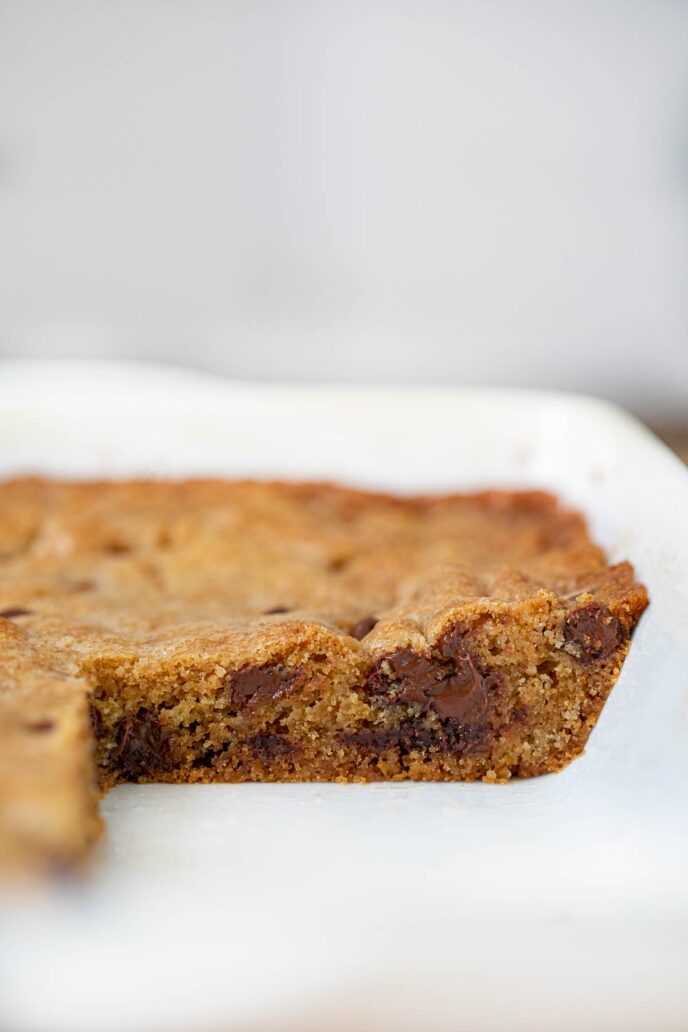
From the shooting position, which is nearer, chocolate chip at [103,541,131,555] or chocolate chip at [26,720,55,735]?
chocolate chip at [26,720,55,735]

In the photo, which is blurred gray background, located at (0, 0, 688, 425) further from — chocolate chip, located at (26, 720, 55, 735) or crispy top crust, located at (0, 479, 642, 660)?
chocolate chip, located at (26, 720, 55, 735)

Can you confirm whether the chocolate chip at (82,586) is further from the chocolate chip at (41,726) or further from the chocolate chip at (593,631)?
the chocolate chip at (593,631)

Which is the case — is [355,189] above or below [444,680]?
above

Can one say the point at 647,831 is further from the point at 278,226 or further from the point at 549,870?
the point at 278,226

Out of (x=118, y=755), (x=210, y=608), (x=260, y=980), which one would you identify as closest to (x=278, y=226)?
(x=210, y=608)

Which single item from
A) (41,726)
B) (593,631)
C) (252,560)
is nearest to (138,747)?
(41,726)

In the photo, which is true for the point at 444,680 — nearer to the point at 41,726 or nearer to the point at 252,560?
the point at 252,560

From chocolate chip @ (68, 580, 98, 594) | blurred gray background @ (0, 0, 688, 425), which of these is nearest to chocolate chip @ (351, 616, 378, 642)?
chocolate chip @ (68, 580, 98, 594)
